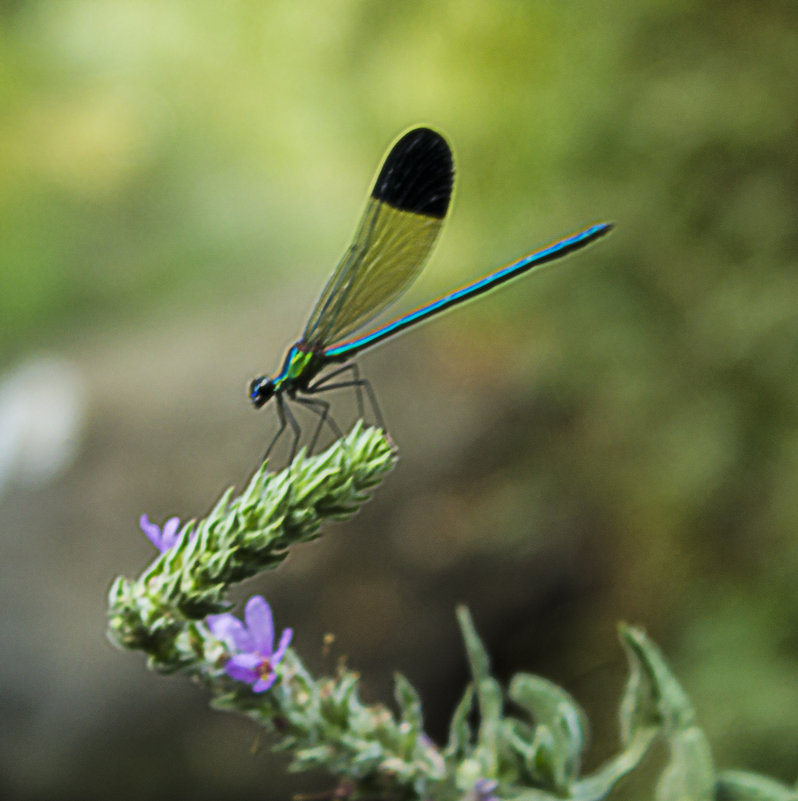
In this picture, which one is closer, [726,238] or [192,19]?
[726,238]

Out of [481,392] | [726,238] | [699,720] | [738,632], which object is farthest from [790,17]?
[699,720]

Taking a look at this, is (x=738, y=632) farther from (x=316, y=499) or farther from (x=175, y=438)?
(x=316, y=499)

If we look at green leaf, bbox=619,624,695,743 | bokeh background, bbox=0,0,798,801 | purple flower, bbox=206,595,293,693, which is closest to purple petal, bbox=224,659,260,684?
purple flower, bbox=206,595,293,693

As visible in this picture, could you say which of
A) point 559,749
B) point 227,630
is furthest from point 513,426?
point 227,630

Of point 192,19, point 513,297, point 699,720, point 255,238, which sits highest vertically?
point 192,19

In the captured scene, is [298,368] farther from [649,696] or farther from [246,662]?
[649,696]

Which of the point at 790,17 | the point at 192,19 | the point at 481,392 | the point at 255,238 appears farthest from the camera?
the point at 255,238
